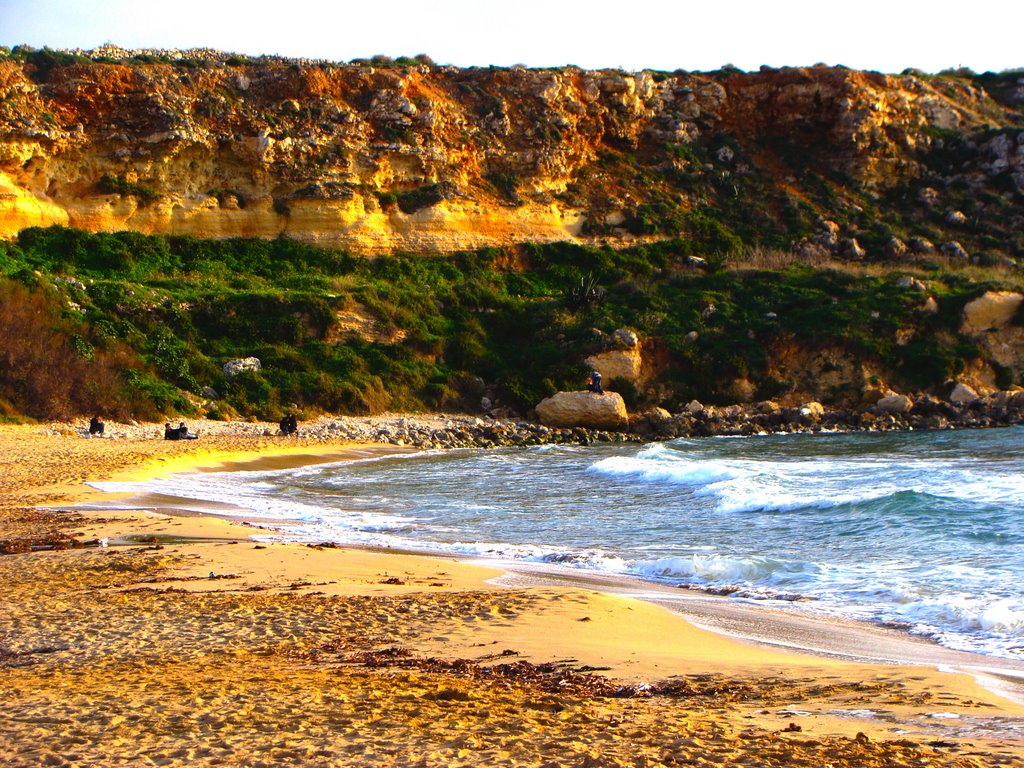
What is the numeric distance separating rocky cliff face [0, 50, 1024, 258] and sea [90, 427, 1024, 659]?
17933 mm

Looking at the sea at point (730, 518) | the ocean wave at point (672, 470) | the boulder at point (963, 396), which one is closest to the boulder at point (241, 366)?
the sea at point (730, 518)

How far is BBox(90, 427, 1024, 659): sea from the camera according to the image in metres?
9.39

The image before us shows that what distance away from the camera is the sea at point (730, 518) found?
30.8ft

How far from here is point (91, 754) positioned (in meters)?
4.19

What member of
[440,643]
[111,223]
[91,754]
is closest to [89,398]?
[111,223]

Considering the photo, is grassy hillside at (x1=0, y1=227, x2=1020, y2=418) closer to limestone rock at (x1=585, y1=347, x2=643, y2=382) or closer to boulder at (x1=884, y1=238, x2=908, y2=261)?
limestone rock at (x1=585, y1=347, x2=643, y2=382)

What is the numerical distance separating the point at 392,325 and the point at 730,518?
841 inches

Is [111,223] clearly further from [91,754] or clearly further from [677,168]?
[91,754]

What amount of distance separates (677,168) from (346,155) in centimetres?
1617

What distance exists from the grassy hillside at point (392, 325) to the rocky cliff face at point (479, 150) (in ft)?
6.21

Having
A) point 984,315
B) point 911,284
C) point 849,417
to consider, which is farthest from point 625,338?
point 984,315

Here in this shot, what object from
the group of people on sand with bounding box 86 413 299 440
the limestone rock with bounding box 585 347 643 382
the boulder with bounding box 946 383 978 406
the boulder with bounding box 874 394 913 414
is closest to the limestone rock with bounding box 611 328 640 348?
the limestone rock with bounding box 585 347 643 382

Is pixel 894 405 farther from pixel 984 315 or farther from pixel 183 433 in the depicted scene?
pixel 183 433

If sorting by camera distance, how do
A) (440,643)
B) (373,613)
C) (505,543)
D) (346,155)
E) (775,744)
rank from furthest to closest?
(346,155) → (505,543) → (373,613) → (440,643) → (775,744)
